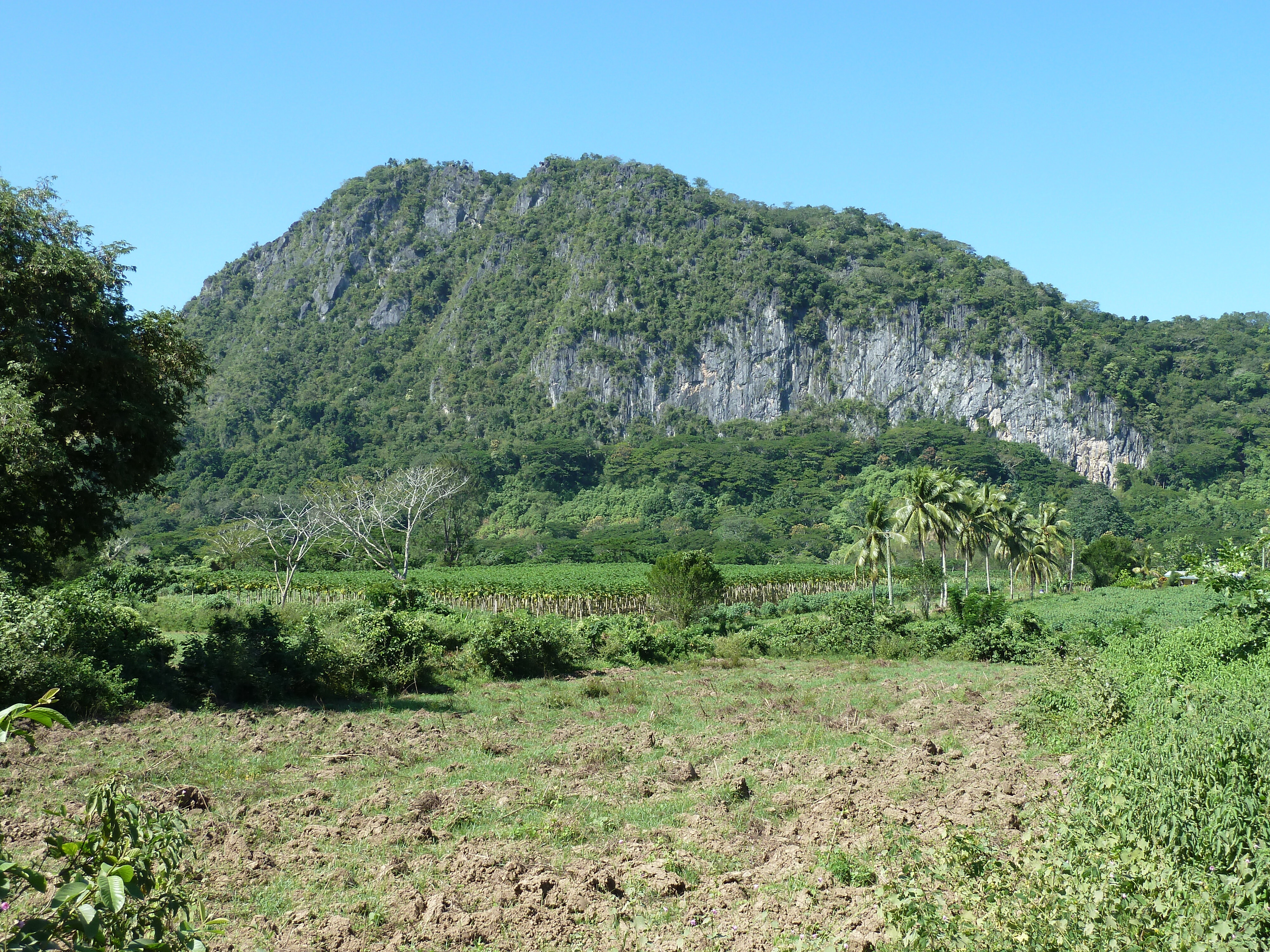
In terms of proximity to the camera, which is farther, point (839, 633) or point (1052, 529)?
point (1052, 529)

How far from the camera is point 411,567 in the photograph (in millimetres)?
76312

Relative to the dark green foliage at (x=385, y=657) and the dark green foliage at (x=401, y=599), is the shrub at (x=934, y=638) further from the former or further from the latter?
the dark green foliage at (x=385, y=657)

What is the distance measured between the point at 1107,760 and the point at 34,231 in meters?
16.7

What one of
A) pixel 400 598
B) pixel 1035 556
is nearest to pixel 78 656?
pixel 400 598

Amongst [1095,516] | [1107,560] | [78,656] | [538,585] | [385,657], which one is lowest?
[538,585]

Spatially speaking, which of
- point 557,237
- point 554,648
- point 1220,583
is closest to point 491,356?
point 557,237

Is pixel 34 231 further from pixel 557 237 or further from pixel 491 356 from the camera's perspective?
pixel 557 237

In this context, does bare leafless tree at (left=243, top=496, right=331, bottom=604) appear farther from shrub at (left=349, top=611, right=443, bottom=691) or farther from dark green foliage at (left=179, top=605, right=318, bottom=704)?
dark green foliage at (left=179, top=605, right=318, bottom=704)

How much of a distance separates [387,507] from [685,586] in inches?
1366

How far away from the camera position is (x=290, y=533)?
3162 inches

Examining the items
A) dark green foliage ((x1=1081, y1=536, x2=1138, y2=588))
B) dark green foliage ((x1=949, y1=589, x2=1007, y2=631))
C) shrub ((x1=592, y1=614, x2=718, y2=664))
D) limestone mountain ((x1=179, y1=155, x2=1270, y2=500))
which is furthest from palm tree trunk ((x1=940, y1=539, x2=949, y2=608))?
limestone mountain ((x1=179, y1=155, x2=1270, y2=500))

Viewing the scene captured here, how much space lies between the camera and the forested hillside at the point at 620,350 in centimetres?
12544

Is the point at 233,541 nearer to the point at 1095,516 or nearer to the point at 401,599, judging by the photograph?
the point at 401,599

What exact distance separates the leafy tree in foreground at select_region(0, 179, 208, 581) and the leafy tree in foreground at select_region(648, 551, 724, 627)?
20.1m
